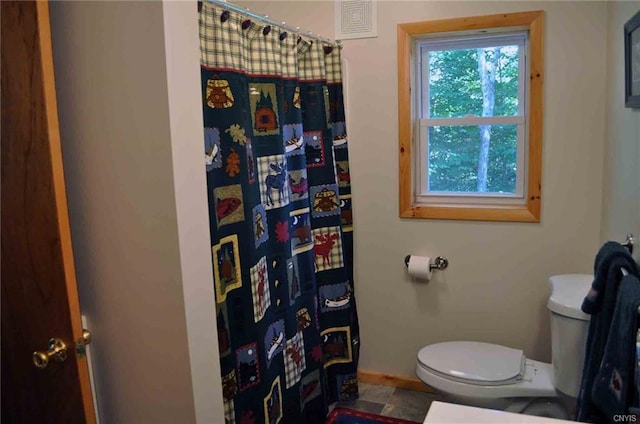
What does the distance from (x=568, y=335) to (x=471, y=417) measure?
1.03 metres

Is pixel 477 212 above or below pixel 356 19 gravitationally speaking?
below

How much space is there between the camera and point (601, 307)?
1.61m

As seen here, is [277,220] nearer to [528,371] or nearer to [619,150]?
[528,371]

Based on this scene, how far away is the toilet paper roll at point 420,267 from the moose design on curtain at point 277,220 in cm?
33

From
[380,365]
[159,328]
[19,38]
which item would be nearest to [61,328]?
[159,328]

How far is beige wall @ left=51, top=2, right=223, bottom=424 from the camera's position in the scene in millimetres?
1271

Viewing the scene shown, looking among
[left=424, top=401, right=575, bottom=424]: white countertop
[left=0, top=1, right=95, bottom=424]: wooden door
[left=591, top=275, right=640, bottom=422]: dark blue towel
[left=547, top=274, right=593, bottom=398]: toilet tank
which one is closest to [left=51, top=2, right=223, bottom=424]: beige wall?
[left=0, top=1, right=95, bottom=424]: wooden door

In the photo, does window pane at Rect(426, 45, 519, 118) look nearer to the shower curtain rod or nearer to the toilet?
the shower curtain rod

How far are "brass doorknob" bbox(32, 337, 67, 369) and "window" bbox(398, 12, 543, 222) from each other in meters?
1.77

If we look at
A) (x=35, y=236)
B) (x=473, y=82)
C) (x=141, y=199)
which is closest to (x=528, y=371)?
(x=473, y=82)

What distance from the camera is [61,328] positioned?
1.36 m

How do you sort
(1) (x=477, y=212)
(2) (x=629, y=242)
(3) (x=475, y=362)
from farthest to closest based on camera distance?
(1) (x=477, y=212)
(3) (x=475, y=362)
(2) (x=629, y=242)

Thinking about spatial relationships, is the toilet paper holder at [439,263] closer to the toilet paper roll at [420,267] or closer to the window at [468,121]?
the toilet paper roll at [420,267]

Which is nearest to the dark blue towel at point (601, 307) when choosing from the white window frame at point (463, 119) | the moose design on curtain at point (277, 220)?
the white window frame at point (463, 119)
